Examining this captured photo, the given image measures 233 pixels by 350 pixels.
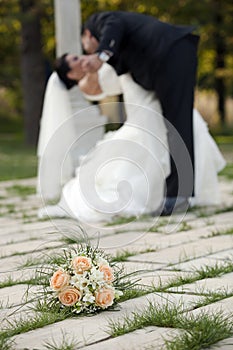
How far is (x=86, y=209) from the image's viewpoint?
6730mm

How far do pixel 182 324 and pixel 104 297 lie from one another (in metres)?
0.42

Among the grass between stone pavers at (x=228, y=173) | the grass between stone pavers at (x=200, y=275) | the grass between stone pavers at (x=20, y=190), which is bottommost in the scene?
the grass between stone pavers at (x=228, y=173)

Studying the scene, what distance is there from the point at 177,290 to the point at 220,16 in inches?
730

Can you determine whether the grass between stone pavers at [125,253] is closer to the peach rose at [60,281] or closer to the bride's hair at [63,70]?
the peach rose at [60,281]

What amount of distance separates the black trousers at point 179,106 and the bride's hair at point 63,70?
763 mm

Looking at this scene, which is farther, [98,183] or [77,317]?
[98,183]

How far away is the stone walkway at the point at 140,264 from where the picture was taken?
318 centimetres

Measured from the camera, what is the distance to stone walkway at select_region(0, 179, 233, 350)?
318 cm

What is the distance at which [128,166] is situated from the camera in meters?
6.92

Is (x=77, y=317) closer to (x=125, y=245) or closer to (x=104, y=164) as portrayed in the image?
(x=125, y=245)

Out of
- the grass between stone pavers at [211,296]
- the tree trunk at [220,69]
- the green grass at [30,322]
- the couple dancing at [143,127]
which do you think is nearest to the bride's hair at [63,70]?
the couple dancing at [143,127]

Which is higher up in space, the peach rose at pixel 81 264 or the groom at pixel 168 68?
the peach rose at pixel 81 264

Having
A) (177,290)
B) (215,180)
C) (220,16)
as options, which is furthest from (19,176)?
(220,16)

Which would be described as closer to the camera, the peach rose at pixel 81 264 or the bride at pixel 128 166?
the peach rose at pixel 81 264
